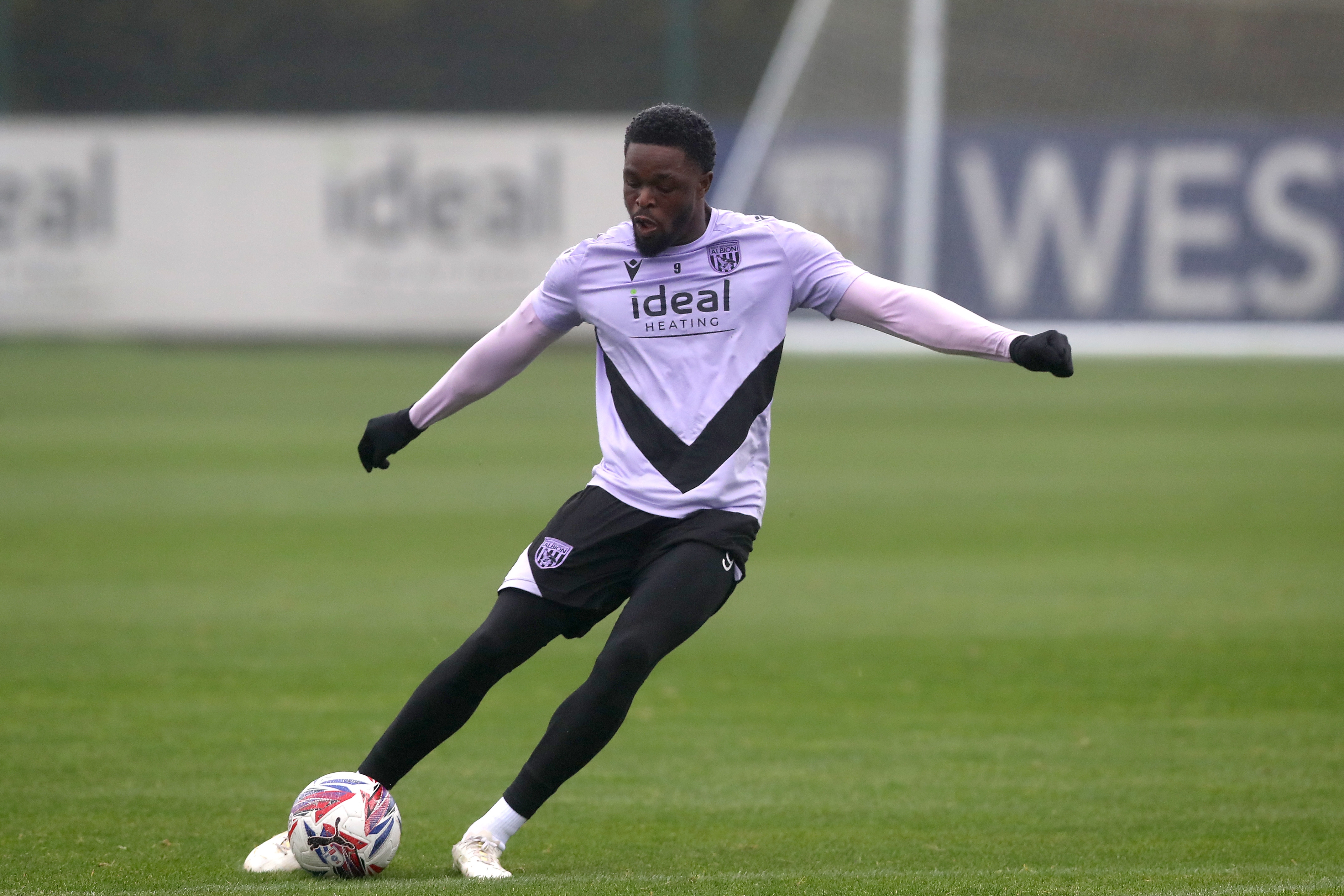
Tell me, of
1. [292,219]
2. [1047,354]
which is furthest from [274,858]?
[292,219]

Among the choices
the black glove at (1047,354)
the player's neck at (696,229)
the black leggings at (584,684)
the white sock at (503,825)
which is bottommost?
the white sock at (503,825)


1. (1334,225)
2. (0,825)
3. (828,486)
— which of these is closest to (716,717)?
(0,825)

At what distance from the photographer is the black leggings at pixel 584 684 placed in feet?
15.7

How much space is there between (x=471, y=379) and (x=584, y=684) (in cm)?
98

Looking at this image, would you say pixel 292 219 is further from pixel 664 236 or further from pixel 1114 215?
pixel 664 236

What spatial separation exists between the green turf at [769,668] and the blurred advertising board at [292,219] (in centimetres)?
1227

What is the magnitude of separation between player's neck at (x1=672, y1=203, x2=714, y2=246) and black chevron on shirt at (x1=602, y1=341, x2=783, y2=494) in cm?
40

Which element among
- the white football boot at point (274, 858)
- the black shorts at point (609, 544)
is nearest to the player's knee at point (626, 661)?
the black shorts at point (609, 544)

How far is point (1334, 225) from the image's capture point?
98.7 feet

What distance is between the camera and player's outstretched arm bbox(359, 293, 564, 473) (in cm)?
516

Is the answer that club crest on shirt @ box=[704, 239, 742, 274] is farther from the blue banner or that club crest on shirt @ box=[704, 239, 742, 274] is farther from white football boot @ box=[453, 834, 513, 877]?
the blue banner

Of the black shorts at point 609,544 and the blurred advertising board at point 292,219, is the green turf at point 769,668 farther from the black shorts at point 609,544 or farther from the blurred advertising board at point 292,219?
the blurred advertising board at point 292,219

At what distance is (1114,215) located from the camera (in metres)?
29.8

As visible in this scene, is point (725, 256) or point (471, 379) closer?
point (725, 256)
